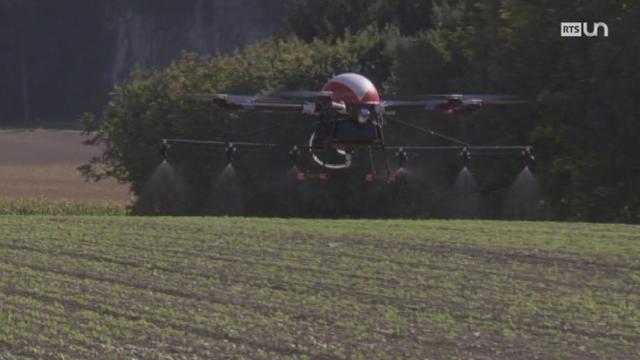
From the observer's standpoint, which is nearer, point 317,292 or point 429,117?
point 317,292

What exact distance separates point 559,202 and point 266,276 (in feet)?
90.2

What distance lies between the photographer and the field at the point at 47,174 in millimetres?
65875

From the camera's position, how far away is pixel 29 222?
33.8 metres

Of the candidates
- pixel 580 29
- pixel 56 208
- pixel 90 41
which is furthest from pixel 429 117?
pixel 90 41

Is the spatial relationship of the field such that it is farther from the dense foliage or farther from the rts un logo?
the rts un logo

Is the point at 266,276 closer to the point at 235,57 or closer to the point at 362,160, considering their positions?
the point at 362,160

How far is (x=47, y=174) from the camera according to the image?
3376 inches

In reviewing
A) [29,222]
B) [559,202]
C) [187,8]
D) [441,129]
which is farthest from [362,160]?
[187,8]

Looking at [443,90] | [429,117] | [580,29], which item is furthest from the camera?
[443,90]

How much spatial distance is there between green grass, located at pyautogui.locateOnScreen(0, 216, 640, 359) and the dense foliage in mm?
13259

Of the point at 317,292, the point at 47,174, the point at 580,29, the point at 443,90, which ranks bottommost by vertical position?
the point at 47,174

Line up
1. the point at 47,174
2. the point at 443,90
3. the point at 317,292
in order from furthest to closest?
the point at 47,174, the point at 443,90, the point at 317,292

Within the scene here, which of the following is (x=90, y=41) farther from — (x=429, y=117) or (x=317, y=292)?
(x=317, y=292)

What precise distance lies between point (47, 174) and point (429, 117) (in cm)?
4075
